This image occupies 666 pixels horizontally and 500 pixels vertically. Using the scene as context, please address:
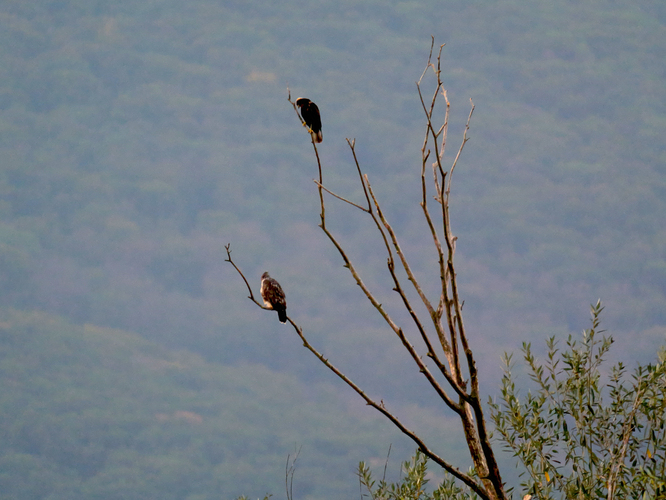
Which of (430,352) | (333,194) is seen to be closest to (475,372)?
(430,352)

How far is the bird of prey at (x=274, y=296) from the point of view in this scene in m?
9.84

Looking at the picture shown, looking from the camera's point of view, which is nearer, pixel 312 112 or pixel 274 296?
pixel 274 296

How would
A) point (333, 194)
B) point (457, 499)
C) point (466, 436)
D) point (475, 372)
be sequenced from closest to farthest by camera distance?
point (475, 372)
point (466, 436)
point (333, 194)
point (457, 499)

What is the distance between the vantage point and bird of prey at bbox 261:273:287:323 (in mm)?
9844

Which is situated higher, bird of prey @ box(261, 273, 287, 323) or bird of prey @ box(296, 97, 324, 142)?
bird of prey @ box(296, 97, 324, 142)

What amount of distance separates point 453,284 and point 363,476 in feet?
16.7

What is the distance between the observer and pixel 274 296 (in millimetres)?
10141

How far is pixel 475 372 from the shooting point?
3.43 meters

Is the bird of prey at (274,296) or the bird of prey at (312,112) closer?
the bird of prey at (274,296)

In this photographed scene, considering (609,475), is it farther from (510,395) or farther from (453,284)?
(453,284)

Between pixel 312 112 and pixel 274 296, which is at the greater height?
pixel 312 112

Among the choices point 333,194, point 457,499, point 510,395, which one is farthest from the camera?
point 457,499

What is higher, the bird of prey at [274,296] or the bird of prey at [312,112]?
the bird of prey at [312,112]

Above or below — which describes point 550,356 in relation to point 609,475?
above
